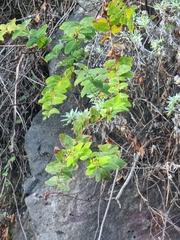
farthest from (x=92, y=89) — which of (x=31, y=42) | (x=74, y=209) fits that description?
(x=74, y=209)

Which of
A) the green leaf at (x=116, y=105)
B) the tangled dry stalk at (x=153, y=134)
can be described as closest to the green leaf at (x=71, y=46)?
the tangled dry stalk at (x=153, y=134)

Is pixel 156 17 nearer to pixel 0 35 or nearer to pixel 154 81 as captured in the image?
pixel 154 81

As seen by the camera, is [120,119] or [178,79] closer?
[178,79]

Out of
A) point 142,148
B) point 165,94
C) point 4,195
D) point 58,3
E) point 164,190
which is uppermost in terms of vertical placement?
point 58,3

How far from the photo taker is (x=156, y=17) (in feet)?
6.05

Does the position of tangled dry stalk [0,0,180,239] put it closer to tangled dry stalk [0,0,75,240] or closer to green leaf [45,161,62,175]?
green leaf [45,161,62,175]

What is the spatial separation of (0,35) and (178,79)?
2.81ft

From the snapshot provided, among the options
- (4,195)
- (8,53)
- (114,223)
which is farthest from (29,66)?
(114,223)

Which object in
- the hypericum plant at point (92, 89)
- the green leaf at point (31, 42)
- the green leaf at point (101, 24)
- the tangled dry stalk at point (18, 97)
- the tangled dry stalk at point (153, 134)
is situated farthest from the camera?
the tangled dry stalk at point (18, 97)

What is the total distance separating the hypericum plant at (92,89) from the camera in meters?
1.43

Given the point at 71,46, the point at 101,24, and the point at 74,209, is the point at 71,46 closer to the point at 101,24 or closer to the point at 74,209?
the point at 101,24

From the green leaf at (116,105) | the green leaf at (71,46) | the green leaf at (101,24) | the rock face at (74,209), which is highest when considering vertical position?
the green leaf at (101,24)

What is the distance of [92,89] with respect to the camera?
1.56m

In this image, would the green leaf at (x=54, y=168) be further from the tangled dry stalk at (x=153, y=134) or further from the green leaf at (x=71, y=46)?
the green leaf at (x=71, y=46)
